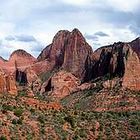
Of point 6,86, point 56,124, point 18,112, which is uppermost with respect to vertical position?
point 6,86

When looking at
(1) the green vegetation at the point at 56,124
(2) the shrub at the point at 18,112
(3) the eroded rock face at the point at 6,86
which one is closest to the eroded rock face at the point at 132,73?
(1) the green vegetation at the point at 56,124

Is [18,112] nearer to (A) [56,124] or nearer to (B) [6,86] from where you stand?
(A) [56,124]

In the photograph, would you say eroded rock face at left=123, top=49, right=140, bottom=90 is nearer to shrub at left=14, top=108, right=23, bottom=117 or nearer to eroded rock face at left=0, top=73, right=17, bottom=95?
eroded rock face at left=0, top=73, right=17, bottom=95

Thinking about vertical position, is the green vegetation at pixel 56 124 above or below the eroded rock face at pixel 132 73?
below

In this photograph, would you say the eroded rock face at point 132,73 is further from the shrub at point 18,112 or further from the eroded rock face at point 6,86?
the shrub at point 18,112

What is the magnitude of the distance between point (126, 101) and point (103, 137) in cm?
7485

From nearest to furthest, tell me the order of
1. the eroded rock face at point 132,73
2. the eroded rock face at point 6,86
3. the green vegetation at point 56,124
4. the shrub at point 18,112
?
the green vegetation at point 56,124, the shrub at point 18,112, the eroded rock face at point 6,86, the eroded rock face at point 132,73

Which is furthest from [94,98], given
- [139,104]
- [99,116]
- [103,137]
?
[103,137]

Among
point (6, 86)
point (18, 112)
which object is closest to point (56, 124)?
point (18, 112)

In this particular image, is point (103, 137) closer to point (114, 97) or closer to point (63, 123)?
point (63, 123)

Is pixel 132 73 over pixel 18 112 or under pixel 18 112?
over

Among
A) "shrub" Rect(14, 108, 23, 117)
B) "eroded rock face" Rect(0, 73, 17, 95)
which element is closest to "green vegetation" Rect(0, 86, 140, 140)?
"shrub" Rect(14, 108, 23, 117)

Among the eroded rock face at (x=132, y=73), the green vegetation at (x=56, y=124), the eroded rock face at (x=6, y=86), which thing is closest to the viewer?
the green vegetation at (x=56, y=124)

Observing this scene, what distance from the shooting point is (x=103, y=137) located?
94.9 m
